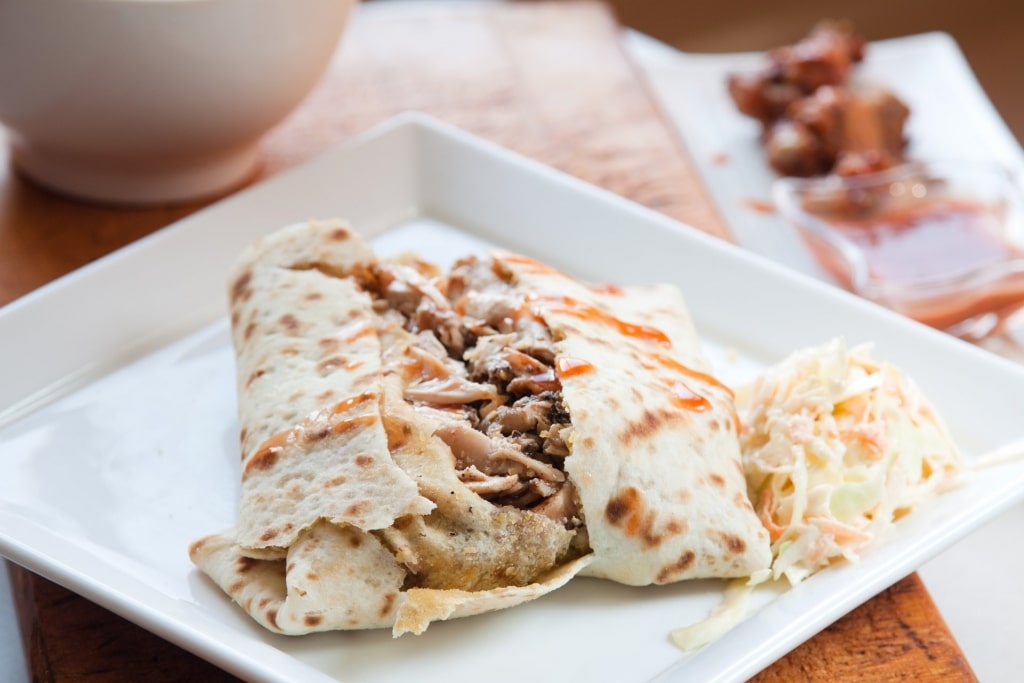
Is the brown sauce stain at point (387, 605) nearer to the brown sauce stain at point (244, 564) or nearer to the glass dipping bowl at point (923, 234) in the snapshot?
the brown sauce stain at point (244, 564)

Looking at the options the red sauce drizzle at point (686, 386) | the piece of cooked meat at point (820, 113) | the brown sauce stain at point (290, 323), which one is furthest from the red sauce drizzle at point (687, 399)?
the piece of cooked meat at point (820, 113)

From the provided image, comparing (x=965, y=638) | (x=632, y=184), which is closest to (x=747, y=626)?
(x=965, y=638)

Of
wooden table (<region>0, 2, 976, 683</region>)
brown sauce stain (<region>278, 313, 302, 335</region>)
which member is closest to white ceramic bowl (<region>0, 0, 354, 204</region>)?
wooden table (<region>0, 2, 976, 683</region>)

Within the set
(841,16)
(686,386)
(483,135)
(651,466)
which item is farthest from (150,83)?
(841,16)

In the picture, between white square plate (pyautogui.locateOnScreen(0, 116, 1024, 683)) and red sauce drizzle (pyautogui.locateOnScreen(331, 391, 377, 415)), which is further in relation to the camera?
red sauce drizzle (pyautogui.locateOnScreen(331, 391, 377, 415))

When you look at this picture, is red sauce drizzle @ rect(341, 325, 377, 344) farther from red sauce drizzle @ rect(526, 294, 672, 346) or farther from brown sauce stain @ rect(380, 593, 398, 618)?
brown sauce stain @ rect(380, 593, 398, 618)

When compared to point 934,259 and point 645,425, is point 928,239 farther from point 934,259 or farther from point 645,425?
point 645,425

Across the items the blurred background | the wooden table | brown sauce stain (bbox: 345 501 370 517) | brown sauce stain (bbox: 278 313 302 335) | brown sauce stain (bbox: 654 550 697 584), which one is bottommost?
the blurred background
